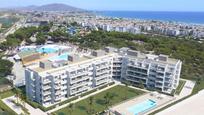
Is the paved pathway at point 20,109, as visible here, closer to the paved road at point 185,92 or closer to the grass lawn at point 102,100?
the grass lawn at point 102,100

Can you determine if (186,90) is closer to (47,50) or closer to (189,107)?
(189,107)

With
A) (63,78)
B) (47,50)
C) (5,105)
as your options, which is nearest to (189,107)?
(63,78)

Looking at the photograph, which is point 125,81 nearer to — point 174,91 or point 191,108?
point 174,91

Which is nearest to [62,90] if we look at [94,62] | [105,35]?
[94,62]

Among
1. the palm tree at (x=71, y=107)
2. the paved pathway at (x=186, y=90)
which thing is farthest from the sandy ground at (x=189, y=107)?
the palm tree at (x=71, y=107)

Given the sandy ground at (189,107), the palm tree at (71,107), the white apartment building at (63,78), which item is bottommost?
the sandy ground at (189,107)

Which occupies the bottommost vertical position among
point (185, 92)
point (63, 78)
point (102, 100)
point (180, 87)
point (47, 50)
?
point (102, 100)
